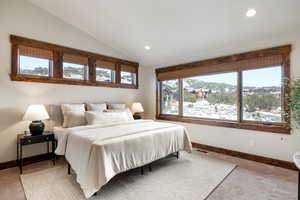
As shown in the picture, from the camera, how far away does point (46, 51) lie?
3.43 m

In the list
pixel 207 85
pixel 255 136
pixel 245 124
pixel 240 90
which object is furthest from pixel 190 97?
pixel 255 136

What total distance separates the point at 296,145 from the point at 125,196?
305cm

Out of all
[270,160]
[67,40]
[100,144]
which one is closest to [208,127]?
[270,160]

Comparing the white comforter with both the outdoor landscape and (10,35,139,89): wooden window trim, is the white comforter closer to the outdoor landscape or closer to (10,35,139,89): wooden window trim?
(10,35,139,89): wooden window trim

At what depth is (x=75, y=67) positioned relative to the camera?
12.9ft

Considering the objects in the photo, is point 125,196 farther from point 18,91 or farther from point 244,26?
point 244,26

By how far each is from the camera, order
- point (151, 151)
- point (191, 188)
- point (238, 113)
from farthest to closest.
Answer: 1. point (238, 113)
2. point (151, 151)
3. point (191, 188)

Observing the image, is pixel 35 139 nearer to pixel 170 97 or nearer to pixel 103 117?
pixel 103 117

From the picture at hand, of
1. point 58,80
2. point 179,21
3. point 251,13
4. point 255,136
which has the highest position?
point 179,21

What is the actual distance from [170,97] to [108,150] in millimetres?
3332

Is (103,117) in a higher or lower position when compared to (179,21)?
lower

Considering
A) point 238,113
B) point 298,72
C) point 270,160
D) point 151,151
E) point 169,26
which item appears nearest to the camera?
point 151,151

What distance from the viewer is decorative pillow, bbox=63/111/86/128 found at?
324cm

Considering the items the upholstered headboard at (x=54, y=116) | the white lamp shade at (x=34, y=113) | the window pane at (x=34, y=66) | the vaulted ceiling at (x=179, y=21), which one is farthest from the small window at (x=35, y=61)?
the vaulted ceiling at (x=179, y=21)
